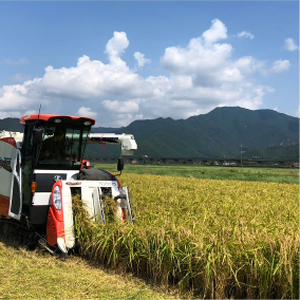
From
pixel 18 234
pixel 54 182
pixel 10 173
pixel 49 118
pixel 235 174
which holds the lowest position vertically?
pixel 18 234

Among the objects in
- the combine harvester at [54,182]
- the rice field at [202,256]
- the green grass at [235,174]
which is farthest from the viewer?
the green grass at [235,174]

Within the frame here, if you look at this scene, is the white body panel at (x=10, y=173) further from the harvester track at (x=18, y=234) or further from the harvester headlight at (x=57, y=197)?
the harvester headlight at (x=57, y=197)

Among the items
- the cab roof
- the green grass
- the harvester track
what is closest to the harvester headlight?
the harvester track

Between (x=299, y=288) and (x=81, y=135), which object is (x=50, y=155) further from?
(x=299, y=288)

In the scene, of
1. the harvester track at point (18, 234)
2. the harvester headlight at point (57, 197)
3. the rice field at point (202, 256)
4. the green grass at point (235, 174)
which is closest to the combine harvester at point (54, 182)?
the harvester headlight at point (57, 197)

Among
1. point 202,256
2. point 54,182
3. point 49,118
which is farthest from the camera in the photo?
point 54,182

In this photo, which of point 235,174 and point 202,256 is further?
point 235,174

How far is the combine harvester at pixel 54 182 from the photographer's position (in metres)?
7.05

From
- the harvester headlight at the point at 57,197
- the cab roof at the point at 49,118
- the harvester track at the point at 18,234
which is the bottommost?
the harvester track at the point at 18,234

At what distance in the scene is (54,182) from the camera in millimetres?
7719

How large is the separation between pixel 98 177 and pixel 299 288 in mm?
4974

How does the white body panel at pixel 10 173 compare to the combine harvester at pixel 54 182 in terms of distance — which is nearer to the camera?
the combine harvester at pixel 54 182

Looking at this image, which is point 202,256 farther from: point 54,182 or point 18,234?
point 18,234

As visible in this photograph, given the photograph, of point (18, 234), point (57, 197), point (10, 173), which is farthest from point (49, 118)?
point (18, 234)
